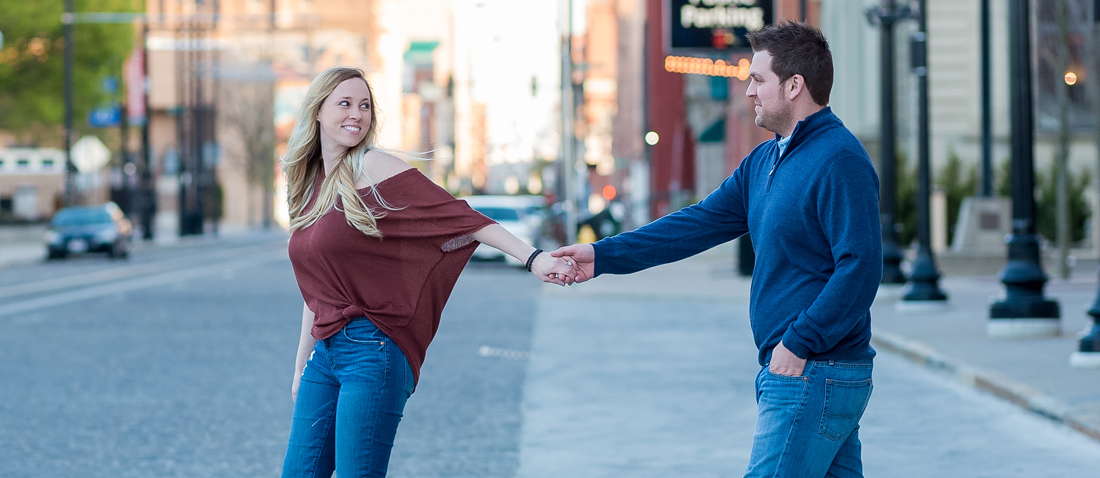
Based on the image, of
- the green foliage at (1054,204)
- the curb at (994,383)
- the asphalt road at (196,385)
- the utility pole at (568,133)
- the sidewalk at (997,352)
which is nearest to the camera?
the asphalt road at (196,385)

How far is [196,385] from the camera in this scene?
11.5 m

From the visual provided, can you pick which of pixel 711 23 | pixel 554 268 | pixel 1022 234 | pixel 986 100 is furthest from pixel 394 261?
pixel 711 23

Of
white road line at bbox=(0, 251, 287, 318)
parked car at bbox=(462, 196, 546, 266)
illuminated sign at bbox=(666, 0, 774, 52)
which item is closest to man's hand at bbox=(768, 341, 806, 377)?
white road line at bbox=(0, 251, 287, 318)

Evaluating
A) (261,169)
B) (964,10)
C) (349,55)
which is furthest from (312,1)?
(964,10)

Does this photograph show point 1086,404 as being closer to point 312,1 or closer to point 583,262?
point 583,262

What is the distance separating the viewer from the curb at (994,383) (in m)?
8.70

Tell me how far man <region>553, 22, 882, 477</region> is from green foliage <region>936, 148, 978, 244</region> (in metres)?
26.1

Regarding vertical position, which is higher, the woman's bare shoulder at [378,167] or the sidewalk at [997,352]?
the woman's bare shoulder at [378,167]

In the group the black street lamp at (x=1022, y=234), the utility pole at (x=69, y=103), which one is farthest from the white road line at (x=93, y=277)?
the black street lamp at (x=1022, y=234)

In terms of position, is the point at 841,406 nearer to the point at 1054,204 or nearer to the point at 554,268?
the point at 554,268

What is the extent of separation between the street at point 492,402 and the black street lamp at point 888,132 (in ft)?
7.15

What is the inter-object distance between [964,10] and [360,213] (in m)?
30.5

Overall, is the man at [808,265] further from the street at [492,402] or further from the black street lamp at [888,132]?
the black street lamp at [888,132]

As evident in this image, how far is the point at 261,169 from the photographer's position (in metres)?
88.7
